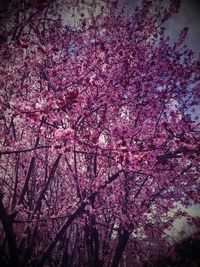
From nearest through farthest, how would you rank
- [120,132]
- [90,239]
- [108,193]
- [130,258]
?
[120,132], [90,239], [108,193], [130,258]

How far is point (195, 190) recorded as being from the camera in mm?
11258

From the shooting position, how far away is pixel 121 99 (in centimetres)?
873

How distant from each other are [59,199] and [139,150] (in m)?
7.37

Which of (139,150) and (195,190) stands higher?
(195,190)

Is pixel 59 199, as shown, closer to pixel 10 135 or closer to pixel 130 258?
pixel 10 135

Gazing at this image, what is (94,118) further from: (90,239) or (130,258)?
(130,258)

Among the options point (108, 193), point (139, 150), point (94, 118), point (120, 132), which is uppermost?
point (94, 118)

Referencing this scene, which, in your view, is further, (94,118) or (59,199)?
(59,199)

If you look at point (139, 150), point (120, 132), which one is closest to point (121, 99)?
point (120, 132)

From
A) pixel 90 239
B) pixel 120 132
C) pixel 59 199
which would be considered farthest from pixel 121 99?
pixel 59 199

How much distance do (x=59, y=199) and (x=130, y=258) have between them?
12463mm

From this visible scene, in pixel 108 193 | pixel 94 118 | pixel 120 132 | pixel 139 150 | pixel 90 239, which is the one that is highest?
pixel 94 118

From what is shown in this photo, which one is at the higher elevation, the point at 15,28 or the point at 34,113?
the point at 15,28

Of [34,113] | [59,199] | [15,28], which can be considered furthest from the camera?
[59,199]
